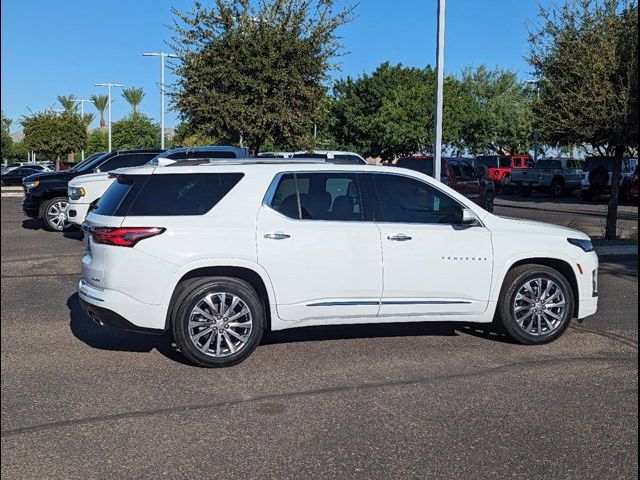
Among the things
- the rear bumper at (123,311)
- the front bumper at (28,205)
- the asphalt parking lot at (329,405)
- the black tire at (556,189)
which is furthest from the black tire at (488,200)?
the rear bumper at (123,311)

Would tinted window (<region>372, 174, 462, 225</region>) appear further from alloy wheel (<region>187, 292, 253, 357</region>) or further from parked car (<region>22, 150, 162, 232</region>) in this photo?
parked car (<region>22, 150, 162, 232</region>)

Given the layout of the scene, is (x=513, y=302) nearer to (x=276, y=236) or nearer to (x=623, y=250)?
(x=276, y=236)

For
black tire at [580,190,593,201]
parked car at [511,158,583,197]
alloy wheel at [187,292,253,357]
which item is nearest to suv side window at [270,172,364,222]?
alloy wheel at [187,292,253,357]

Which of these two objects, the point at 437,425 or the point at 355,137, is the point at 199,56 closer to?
the point at 437,425

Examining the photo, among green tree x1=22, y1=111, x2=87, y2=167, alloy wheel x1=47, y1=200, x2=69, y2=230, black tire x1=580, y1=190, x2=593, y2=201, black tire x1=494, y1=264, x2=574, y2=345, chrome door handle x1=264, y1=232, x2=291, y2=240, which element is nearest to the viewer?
green tree x1=22, y1=111, x2=87, y2=167

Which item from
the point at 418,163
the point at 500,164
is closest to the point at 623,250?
the point at 418,163

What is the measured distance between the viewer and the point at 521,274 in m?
6.48

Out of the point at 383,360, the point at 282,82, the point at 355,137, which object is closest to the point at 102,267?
the point at 383,360

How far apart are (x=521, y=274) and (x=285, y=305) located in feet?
6.98

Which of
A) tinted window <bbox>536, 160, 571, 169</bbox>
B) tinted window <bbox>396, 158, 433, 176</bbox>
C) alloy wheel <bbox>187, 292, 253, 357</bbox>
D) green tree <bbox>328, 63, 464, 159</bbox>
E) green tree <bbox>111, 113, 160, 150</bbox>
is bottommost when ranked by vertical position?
alloy wheel <bbox>187, 292, 253, 357</bbox>

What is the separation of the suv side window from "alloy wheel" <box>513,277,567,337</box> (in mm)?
1645

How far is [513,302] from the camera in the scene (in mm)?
6477

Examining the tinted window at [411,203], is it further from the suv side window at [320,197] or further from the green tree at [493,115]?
the green tree at [493,115]

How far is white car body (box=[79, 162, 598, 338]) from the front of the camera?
5.64 m
